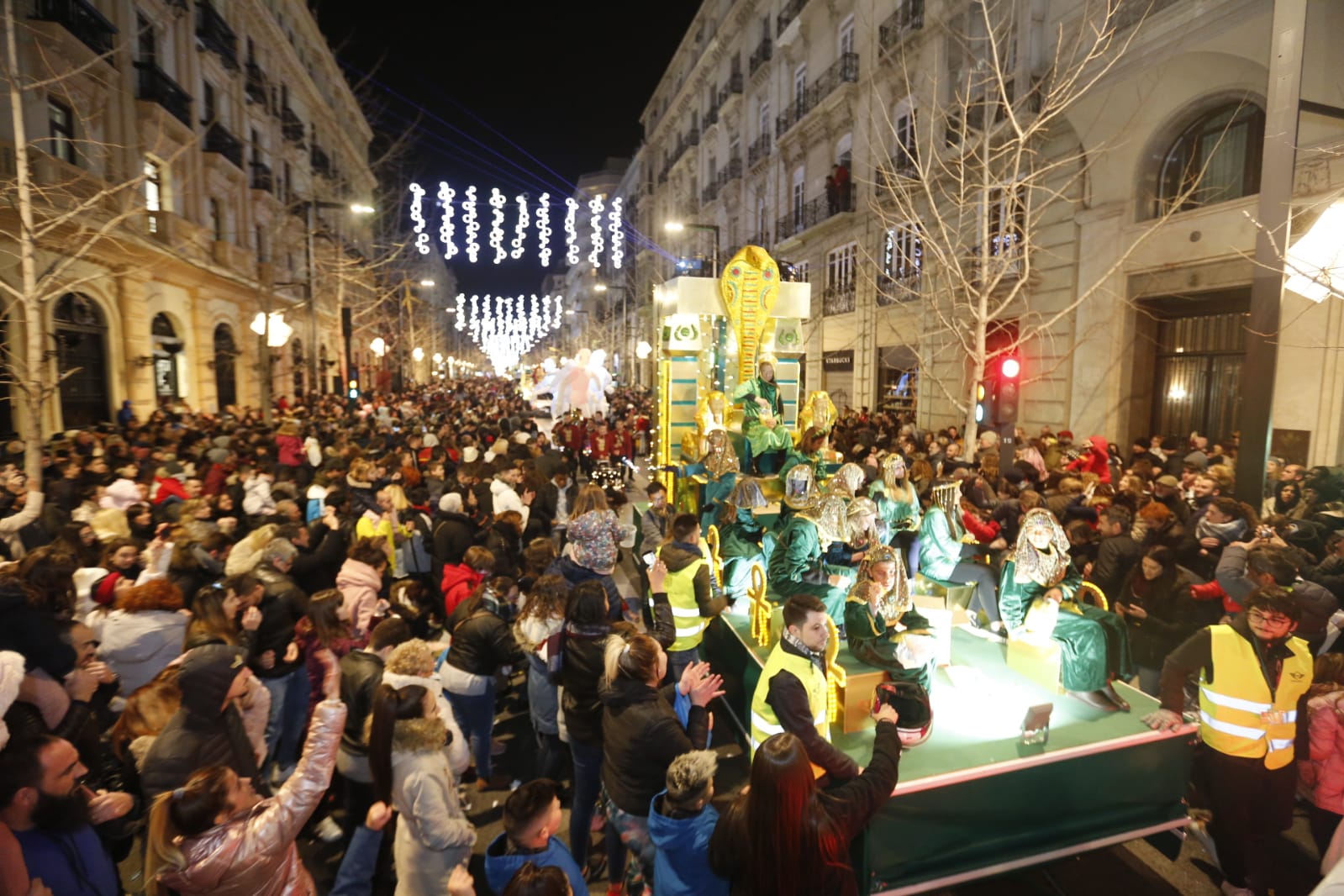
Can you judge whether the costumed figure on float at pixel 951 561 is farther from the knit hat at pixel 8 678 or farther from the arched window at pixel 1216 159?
the arched window at pixel 1216 159

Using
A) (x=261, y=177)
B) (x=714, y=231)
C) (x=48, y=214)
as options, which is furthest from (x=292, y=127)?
(x=48, y=214)

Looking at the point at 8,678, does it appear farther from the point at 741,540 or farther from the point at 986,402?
the point at 986,402

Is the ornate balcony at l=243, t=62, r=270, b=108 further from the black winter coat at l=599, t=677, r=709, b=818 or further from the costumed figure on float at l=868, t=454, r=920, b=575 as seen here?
the black winter coat at l=599, t=677, r=709, b=818

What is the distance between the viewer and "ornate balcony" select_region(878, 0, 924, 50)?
16719 millimetres

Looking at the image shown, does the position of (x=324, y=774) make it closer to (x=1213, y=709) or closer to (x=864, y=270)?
(x=1213, y=709)

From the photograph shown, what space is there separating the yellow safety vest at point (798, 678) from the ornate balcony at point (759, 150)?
85.5ft

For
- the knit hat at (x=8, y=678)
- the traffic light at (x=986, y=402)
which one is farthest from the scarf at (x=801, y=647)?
the traffic light at (x=986, y=402)

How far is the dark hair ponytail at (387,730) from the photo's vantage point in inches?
117

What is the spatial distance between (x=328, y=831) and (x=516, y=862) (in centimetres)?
265

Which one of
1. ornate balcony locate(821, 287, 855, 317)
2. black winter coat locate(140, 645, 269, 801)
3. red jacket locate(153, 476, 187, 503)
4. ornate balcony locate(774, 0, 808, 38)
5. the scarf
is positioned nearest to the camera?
black winter coat locate(140, 645, 269, 801)

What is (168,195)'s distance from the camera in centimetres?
1566

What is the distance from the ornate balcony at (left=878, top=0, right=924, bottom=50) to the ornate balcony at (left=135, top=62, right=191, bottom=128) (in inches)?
691

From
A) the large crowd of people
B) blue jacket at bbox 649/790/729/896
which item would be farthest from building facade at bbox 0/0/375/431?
blue jacket at bbox 649/790/729/896

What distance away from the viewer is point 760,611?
197 inches
